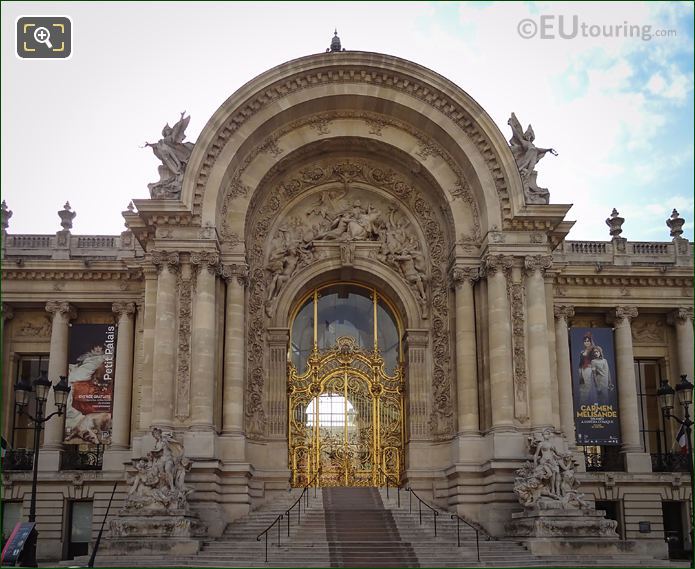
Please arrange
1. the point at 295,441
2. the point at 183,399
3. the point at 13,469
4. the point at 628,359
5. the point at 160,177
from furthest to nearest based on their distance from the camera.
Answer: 1. the point at 628,359
2. the point at 13,469
3. the point at 295,441
4. the point at 160,177
5. the point at 183,399

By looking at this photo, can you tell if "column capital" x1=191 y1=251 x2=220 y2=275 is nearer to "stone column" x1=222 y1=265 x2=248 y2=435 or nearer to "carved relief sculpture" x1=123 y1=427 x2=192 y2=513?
"stone column" x1=222 y1=265 x2=248 y2=435

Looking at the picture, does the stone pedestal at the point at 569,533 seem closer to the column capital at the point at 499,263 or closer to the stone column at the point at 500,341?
the stone column at the point at 500,341

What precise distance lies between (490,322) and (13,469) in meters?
17.7

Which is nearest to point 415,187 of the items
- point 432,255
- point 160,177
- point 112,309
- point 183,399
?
point 432,255

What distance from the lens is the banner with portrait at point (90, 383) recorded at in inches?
1179

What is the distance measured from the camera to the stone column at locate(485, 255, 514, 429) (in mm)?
23453

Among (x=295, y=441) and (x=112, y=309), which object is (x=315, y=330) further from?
(x=112, y=309)

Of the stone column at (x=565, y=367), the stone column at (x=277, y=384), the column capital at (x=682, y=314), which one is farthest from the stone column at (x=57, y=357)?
the column capital at (x=682, y=314)

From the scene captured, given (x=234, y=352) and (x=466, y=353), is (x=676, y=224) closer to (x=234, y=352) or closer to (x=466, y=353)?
(x=466, y=353)

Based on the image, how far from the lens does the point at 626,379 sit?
32312 millimetres

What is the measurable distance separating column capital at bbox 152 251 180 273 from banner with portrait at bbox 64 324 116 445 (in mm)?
7561

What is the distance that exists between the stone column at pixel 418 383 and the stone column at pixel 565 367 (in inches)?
272

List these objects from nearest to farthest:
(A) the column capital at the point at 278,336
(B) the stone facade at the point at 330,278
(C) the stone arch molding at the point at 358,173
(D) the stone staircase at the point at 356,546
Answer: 1. (D) the stone staircase at the point at 356,546
2. (B) the stone facade at the point at 330,278
3. (C) the stone arch molding at the point at 358,173
4. (A) the column capital at the point at 278,336

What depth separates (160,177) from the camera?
24734 millimetres
